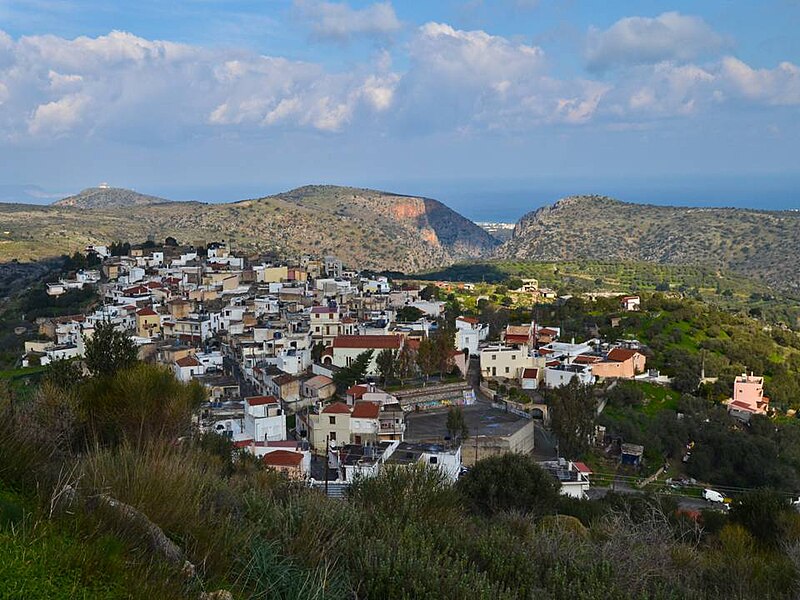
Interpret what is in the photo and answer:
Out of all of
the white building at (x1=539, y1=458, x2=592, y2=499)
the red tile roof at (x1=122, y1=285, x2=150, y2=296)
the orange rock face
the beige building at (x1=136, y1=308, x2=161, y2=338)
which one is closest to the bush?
the white building at (x1=539, y1=458, x2=592, y2=499)

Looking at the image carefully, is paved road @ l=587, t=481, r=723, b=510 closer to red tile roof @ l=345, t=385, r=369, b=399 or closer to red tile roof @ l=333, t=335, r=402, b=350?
red tile roof @ l=345, t=385, r=369, b=399

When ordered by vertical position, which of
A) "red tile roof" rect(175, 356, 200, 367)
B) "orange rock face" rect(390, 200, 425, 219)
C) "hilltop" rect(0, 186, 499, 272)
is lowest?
"red tile roof" rect(175, 356, 200, 367)

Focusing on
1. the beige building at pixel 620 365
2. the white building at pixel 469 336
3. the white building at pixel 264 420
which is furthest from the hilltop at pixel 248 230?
the white building at pixel 264 420

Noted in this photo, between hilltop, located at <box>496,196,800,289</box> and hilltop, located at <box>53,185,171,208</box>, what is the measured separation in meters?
76.7

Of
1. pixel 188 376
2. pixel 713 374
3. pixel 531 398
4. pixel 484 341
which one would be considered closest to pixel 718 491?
pixel 531 398

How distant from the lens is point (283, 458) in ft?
55.3

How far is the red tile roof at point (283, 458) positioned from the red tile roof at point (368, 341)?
32.1ft

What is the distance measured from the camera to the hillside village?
64.1 ft

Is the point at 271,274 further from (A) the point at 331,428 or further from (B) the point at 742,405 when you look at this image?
(B) the point at 742,405

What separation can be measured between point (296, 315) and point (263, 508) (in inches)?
1043

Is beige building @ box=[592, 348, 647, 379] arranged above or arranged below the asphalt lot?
above

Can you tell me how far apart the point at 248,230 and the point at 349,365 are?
63.0 metres

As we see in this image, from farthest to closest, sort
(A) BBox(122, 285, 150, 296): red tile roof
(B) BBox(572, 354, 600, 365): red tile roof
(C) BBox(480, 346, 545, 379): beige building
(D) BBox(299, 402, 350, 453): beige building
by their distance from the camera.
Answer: (A) BBox(122, 285, 150, 296): red tile roof, (B) BBox(572, 354, 600, 365): red tile roof, (C) BBox(480, 346, 545, 379): beige building, (D) BBox(299, 402, 350, 453): beige building

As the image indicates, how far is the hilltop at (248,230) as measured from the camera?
237 ft
